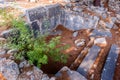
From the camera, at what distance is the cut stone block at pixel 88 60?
13.2 ft

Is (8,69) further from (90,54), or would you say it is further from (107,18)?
(107,18)

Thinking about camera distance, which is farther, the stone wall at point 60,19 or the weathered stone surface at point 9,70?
the stone wall at point 60,19

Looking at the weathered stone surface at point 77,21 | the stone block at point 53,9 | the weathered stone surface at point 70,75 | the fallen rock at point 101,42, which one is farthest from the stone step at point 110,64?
the stone block at point 53,9

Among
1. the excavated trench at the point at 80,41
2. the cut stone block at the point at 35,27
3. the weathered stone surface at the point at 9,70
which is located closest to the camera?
the weathered stone surface at the point at 9,70

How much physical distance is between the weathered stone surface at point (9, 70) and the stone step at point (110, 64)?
2095 millimetres

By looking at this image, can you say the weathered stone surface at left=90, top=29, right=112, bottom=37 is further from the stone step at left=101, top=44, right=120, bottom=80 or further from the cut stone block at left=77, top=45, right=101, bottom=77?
Answer: the cut stone block at left=77, top=45, right=101, bottom=77

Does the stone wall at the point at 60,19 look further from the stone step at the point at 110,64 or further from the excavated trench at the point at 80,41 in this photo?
the stone step at the point at 110,64

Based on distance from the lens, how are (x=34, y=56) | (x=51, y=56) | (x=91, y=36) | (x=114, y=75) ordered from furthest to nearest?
(x=91, y=36), (x=51, y=56), (x=114, y=75), (x=34, y=56)

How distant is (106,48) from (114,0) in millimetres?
4519

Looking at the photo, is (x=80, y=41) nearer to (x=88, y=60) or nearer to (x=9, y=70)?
(x=88, y=60)

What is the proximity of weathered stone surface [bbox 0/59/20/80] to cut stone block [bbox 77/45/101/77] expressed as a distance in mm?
1626

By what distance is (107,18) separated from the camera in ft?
21.9

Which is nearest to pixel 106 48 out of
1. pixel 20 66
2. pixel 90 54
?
pixel 90 54

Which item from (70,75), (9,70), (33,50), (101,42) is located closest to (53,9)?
(101,42)
